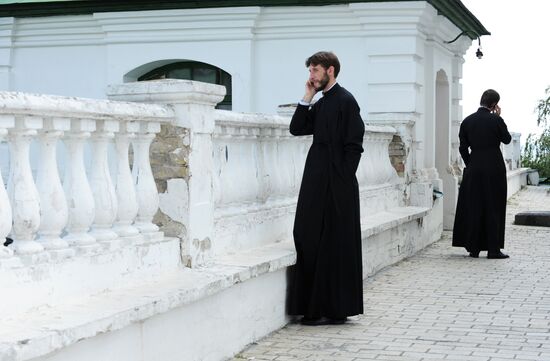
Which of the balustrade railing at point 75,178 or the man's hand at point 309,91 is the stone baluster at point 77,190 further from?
the man's hand at point 309,91

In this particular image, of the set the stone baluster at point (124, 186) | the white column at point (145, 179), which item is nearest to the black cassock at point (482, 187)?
the white column at point (145, 179)

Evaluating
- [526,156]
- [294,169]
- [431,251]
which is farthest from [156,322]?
[526,156]

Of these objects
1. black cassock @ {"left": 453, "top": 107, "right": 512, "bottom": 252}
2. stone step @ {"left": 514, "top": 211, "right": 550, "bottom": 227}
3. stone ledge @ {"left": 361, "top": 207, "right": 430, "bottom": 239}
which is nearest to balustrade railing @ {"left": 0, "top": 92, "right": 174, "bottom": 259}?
stone ledge @ {"left": 361, "top": 207, "right": 430, "bottom": 239}

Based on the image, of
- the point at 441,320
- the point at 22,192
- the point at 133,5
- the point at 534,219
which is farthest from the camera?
the point at 534,219

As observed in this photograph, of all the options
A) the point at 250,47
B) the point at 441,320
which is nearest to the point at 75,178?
the point at 441,320

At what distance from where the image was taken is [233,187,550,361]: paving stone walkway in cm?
686

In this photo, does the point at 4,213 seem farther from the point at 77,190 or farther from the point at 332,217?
the point at 332,217

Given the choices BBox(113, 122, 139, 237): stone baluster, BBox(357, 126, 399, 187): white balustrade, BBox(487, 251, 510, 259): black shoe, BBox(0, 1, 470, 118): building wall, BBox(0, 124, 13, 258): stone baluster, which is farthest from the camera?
BBox(0, 1, 470, 118): building wall

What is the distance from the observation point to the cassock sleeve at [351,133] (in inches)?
300

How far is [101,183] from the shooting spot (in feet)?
18.8

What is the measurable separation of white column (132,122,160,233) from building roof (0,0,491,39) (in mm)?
8084

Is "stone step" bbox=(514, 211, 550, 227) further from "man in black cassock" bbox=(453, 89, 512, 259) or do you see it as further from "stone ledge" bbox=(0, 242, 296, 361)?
"stone ledge" bbox=(0, 242, 296, 361)

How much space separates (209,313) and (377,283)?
12.9 feet

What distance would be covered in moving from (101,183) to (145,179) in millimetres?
634
